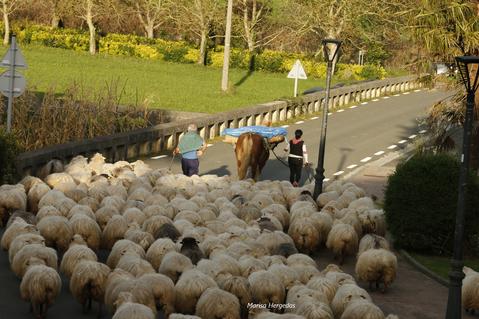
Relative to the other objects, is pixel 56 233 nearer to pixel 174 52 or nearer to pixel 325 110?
pixel 325 110

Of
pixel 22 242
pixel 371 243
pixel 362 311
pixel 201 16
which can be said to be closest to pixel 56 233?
Result: pixel 22 242

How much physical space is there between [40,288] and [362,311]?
4840 mm

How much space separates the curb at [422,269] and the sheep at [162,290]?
6.27m

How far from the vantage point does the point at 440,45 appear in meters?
29.4

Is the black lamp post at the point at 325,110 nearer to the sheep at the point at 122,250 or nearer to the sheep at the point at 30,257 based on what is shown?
the sheep at the point at 122,250

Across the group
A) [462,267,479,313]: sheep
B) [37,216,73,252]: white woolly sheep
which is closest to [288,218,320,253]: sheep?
[462,267,479,313]: sheep

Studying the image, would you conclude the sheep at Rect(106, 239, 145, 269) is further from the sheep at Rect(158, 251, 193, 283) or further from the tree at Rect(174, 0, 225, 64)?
the tree at Rect(174, 0, 225, 64)

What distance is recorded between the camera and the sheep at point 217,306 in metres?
16.5

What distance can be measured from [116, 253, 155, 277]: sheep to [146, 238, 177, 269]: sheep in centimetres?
71

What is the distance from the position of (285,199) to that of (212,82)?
109ft

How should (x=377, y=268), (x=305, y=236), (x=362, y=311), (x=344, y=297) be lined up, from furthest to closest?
(x=305, y=236) < (x=377, y=268) < (x=344, y=297) < (x=362, y=311)

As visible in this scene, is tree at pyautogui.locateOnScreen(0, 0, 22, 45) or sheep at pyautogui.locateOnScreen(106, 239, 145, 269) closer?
sheep at pyautogui.locateOnScreen(106, 239, 145, 269)

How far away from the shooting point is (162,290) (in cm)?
1728

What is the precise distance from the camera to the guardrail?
96.0 ft
